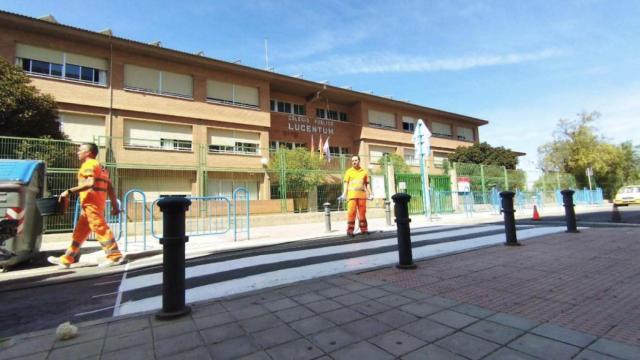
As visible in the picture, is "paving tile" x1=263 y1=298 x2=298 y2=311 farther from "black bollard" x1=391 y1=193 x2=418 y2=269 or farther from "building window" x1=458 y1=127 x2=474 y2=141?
"building window" x1=458 y1=127 x2=474 y2=141

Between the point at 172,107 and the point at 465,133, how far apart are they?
3156cm

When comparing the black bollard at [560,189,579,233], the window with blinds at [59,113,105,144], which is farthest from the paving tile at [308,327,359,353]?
the window with blinds at [59,113,105,144]

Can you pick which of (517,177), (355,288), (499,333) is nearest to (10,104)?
(355,288)

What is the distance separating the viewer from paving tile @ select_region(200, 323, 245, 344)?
2.22 meters

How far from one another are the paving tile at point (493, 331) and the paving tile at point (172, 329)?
197cm

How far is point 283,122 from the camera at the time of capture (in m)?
26.2

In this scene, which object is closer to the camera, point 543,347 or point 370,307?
point 543,347

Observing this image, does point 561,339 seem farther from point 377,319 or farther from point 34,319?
point 34,319

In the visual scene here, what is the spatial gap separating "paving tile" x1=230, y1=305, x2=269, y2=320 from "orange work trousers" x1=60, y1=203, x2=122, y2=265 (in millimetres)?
3863

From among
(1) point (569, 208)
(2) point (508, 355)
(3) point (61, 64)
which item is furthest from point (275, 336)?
(3) point (61, 64)

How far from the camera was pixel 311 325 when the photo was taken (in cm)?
240

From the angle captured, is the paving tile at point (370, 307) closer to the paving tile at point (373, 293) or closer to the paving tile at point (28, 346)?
the paving tile at point (373, 293)

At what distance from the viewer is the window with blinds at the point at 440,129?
34819mm

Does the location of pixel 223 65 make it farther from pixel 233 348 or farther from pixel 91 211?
pixel 233 348
